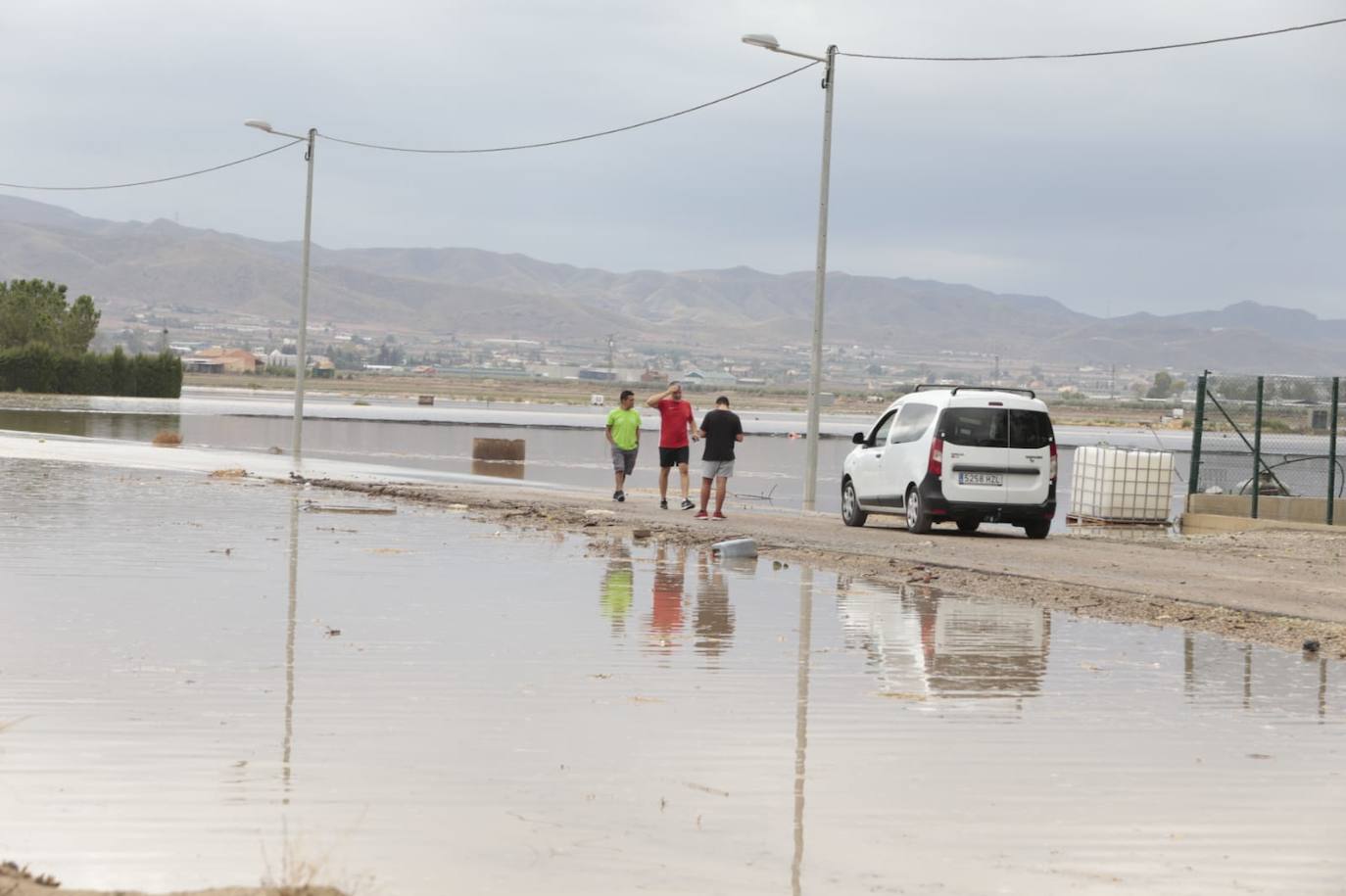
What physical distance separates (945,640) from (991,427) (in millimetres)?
10997

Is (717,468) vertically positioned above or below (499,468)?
above

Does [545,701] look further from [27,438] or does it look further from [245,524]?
[27,438]

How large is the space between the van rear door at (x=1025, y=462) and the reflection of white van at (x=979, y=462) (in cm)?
1

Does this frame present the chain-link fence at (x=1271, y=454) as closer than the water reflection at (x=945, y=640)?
No

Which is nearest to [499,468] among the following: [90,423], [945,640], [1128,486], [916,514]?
[1128,486]

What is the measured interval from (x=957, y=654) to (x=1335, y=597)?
620 centimetres

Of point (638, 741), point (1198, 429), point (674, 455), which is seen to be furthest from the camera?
point (1198, 429)

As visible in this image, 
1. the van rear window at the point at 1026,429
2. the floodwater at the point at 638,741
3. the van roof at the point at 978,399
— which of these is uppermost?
the van roof at the point at 978,399

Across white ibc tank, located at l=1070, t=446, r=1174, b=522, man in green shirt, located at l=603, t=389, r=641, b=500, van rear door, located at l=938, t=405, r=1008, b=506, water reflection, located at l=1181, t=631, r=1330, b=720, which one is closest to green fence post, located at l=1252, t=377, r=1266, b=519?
white ibc tank, located at l=1070, t=446, r=1174, b=522

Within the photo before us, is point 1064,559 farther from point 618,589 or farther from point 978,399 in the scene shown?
point 618,589

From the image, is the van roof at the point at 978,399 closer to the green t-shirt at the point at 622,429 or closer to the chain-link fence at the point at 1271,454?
the chain-link fence at the point at 1271,454

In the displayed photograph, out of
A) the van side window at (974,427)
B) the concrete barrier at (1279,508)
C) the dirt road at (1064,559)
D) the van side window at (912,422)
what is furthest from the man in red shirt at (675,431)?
the concrete barrier at (1279,508)

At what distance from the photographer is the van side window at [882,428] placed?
2506 cm

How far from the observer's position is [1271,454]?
28.1 meters
